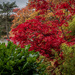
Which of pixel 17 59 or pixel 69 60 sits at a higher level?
pixel 17 59

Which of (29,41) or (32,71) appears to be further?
(29,41)

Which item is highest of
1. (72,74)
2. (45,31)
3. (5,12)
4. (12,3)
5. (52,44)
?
(12,3)

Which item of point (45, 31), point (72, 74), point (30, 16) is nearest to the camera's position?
point (72, 74)

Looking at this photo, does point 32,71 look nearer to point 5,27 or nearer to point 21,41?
point 21,41

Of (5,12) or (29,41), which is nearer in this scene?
(29,41)

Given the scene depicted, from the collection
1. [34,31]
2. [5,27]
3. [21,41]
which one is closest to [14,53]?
[21,41]

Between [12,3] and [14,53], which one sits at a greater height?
[12,3]

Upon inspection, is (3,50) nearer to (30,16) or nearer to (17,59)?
(17,59)

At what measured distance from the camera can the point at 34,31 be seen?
10.9ft

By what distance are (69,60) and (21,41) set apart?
1959 mm

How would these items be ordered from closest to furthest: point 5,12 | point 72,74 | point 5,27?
point 72,74
point 5,12
point 5,27

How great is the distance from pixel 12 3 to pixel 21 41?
656 inches

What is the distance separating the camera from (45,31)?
346 cm

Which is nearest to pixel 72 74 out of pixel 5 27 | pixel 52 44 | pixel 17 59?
pixel 52 44
